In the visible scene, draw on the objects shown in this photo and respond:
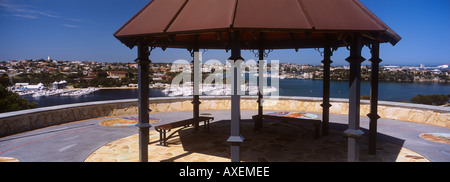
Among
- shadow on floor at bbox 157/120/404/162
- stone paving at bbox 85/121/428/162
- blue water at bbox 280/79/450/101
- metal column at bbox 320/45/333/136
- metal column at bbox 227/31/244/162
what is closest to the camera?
metal column at bbox 227/31/244/162

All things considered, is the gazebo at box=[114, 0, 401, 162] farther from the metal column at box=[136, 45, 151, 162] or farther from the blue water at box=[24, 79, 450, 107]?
the blue water at box=[24, 79, 450, 107]

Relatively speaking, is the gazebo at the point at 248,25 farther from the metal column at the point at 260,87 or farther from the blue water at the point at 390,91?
the blue water at the point at 390,91

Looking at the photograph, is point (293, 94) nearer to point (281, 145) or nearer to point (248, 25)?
point (281, 145)

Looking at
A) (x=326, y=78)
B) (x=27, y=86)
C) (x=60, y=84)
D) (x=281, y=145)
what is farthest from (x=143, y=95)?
(x=60, y=84)

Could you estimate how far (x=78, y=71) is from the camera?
10331 cm

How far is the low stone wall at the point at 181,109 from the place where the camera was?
352 inches

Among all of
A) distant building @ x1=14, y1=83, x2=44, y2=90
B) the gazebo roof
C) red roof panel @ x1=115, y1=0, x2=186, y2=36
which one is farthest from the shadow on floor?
distant building @ x1=14, y1=83, x2=44, y2=90

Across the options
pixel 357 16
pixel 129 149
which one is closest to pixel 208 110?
pixel 129 149

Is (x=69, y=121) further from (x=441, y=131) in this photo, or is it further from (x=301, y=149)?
(x=441, y=131)

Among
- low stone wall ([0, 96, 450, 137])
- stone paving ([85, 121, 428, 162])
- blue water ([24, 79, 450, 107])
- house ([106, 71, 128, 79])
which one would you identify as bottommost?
blue water ([24, 79, 450, 107])

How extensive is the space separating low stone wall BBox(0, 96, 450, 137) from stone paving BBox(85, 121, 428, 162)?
145 inches

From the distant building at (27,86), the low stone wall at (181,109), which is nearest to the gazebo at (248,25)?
the low stone wall at (181,109)

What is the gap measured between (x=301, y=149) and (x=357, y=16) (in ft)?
11.9

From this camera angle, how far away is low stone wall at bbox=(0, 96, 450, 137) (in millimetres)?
8938
